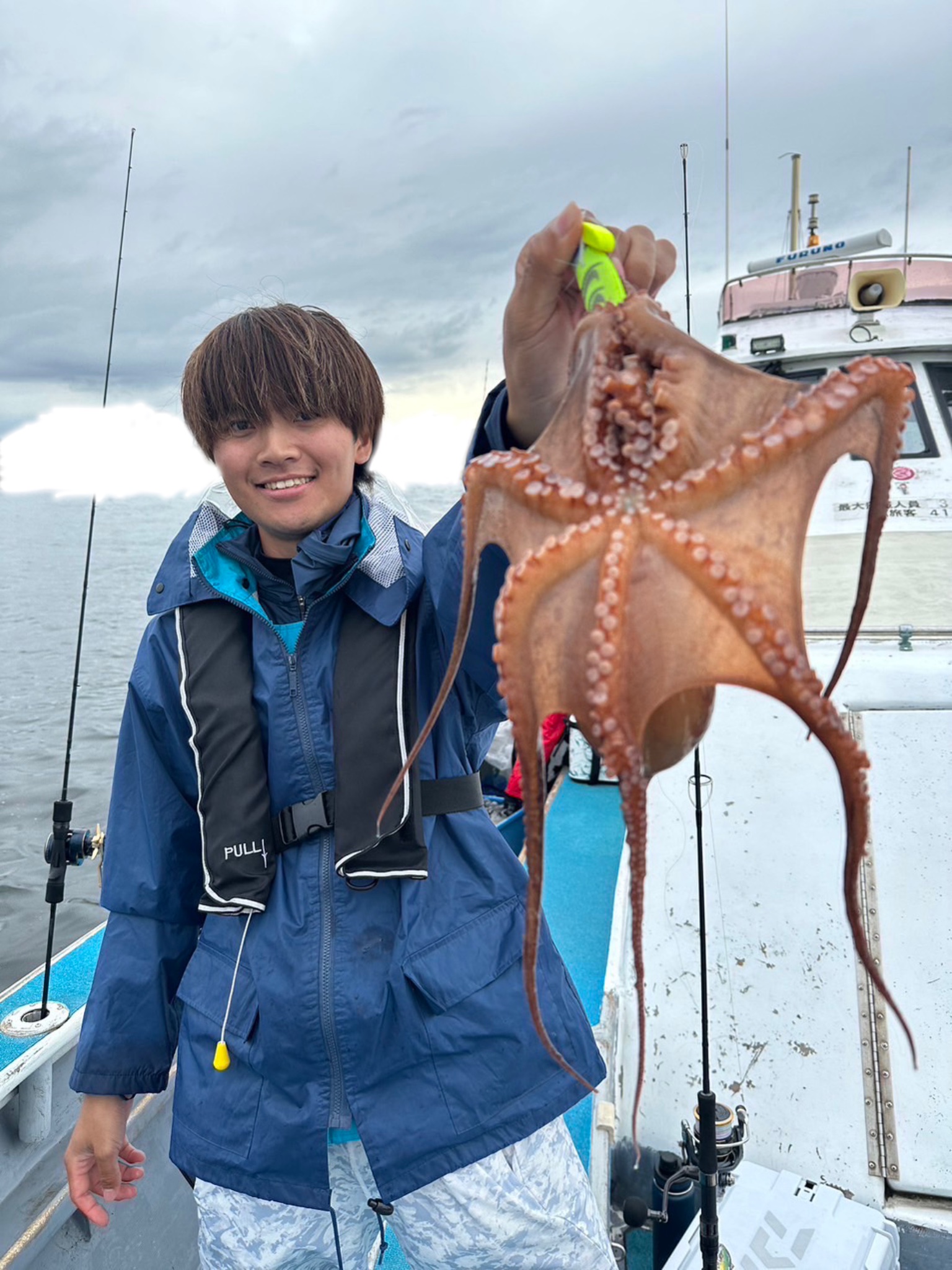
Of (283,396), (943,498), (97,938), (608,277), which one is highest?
(943,498)

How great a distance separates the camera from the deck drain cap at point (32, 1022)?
3434 millimetres

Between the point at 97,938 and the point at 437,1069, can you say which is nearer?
the point at 437,1069

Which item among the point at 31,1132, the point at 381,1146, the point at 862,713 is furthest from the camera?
the point at 862,713


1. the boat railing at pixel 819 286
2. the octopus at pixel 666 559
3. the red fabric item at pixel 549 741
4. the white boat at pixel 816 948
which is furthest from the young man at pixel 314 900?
the boat railing at pixel 819 286

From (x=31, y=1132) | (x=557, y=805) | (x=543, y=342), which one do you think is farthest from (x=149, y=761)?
(x=557, y=805)

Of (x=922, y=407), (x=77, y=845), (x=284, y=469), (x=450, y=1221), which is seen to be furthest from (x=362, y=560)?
(x=922, y=407)

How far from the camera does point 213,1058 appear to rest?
212 cm

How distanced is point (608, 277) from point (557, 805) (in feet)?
17.6

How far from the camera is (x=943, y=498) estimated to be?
6.66m

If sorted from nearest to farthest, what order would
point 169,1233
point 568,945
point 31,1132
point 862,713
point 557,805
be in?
point 31,1132, point 169,1233, point 862,713, point 568,945, point 557,805

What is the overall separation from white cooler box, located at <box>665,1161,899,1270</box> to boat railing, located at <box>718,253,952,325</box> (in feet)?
24.9

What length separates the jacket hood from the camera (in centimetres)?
212

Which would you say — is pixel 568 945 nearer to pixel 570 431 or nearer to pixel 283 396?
pixel 283 396

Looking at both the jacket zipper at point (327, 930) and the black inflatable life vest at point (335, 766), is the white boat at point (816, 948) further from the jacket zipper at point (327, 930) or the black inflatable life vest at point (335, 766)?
the black inflatable life vest at point (335, 766)
